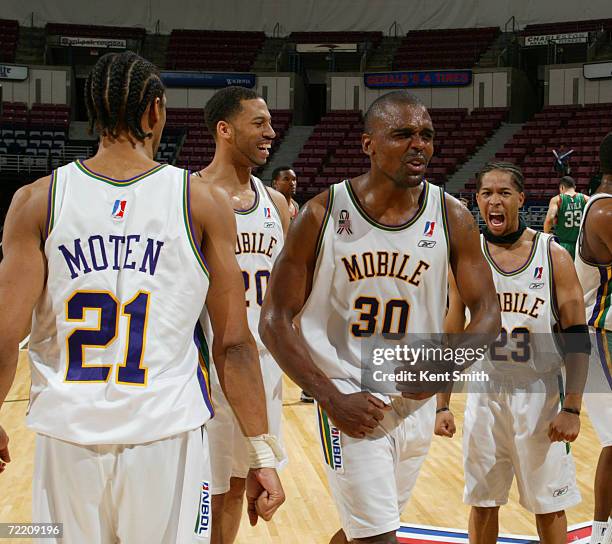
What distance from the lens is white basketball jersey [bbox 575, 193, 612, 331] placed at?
375 centimetres

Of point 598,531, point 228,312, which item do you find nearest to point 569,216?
point 598,531

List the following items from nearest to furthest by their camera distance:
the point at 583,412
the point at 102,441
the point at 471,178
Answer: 1. the point at 102,441
2. the point at 583,412
3. the point at 471,178

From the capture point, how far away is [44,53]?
23.7 metres

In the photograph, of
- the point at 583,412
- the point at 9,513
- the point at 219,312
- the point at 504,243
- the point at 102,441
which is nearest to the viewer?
the point at 102,441

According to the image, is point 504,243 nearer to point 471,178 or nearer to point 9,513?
point 9,513

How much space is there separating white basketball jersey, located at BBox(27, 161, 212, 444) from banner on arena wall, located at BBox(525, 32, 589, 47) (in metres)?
22.6

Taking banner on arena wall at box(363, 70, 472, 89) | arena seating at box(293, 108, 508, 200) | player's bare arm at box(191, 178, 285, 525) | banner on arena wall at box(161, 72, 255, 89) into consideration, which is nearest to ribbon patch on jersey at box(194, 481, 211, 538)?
player's bare arm at box(191, 178, 285, 525)

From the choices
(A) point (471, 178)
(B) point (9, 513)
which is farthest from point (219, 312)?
(A) point (471, 178)

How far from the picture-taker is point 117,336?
181cm

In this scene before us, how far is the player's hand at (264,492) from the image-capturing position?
1918 mm

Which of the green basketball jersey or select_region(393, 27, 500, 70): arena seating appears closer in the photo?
the green basketball jersey

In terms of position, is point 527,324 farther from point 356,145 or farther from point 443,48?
point 443,48

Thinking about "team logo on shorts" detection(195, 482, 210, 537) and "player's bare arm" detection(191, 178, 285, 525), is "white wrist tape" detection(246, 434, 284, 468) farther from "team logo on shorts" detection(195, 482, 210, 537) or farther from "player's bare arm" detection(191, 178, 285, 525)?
"team logo on shorts" detection(195, 482, 210, 537)

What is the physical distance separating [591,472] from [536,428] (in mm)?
2508
